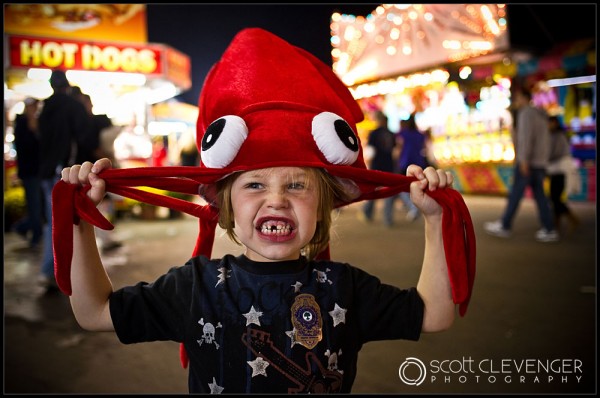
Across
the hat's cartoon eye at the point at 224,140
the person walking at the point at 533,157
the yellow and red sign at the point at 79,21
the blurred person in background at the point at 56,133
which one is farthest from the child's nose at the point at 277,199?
the yellow and red sign at the point at 79,21

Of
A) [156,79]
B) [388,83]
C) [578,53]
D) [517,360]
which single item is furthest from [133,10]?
[517,360]

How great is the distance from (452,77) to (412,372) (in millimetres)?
9773

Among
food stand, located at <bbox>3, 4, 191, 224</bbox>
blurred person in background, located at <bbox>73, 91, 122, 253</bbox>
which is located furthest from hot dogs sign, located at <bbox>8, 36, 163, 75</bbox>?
blurred person in background, located at <bbox>73, 91, 122, 253</bbox>

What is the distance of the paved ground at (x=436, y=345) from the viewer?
6.75ft

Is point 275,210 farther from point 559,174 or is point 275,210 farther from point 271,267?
point 559,174

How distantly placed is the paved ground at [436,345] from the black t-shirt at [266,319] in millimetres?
451

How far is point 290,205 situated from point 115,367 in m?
1.58

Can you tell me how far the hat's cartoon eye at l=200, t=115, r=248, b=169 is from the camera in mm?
1104

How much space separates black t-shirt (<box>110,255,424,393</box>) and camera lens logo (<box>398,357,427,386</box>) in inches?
37.5

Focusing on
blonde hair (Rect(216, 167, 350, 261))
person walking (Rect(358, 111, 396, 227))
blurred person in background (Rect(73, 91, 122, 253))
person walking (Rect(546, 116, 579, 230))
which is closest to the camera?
blonde hair (Rect(216, 167, 350, 261))

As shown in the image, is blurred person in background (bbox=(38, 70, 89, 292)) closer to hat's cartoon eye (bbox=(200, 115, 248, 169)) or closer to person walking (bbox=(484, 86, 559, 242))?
hat's cartoon eye (bbox=(200, 115, 248, 169))

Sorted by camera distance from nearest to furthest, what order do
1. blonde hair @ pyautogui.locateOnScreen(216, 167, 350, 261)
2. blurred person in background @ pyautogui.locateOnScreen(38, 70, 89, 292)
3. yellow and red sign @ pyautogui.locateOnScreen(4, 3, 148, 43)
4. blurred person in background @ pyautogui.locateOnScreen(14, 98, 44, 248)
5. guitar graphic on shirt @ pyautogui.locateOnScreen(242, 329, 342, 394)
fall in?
guitar graphic on shirt @ pyautogui.locateOnScreen(242, 329, 342, 394)
blonde hair @ pyautogui.locateOnScreen(216, 167, 350, 261)
blurred person in background @ pyautogui.locateOnScreen(38, 70, 89, 292)
blurred person in background @ pyautogui.locateOnScreen(14, 98, 44, 248)
yellow and red sign @ pyautogui.locateOnScreen(4, 3, 148, 43)

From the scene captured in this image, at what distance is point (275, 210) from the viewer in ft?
3.58

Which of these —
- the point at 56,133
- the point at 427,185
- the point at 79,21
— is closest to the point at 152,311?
the point at 427,185
